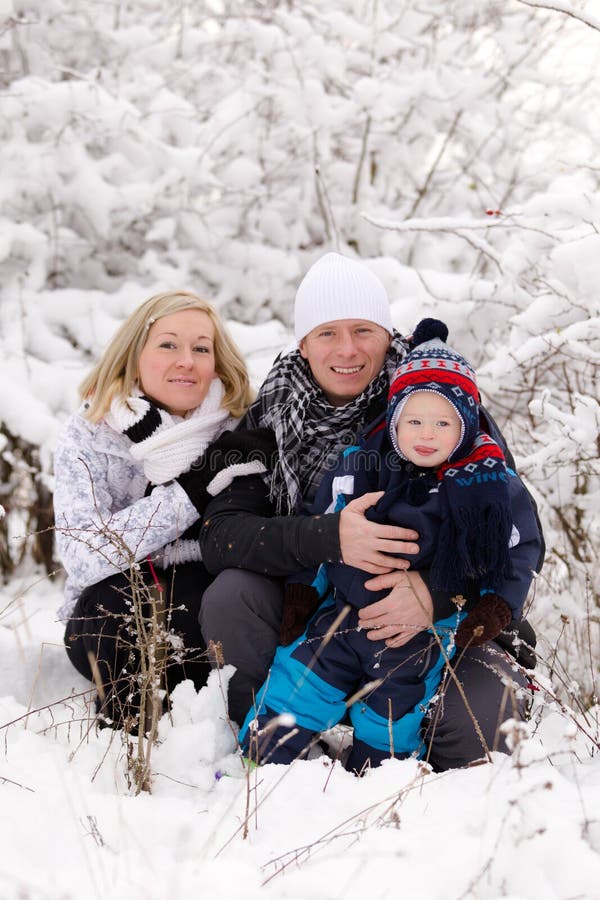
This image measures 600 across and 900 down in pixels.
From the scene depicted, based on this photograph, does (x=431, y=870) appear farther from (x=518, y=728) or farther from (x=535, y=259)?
(x=535, y=259)

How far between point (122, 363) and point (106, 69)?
9.76 feet

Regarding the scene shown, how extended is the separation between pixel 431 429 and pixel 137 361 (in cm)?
124

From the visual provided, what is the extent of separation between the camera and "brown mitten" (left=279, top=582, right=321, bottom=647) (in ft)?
7.82

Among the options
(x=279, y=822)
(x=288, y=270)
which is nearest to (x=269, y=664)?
(x=279, y=822)

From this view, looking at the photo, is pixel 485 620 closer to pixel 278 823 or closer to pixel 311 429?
pixel 278 823

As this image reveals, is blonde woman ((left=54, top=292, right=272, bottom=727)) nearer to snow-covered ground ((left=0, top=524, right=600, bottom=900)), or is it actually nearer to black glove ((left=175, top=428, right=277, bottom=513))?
black glove ((left=175, top=428, right=277, bottom=513))

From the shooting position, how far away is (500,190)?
528 cm

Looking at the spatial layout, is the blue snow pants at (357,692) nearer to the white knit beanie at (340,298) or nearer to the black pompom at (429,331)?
the black pompom at (429,331)

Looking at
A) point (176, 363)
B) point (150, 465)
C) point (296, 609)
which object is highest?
point (176, 363)

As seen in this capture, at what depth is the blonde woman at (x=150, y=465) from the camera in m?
2.63

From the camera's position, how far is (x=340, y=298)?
2.62m

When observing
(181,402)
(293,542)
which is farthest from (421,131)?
(293,542)

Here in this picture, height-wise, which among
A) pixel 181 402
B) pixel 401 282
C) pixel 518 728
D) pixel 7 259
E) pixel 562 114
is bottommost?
pixel 518 728

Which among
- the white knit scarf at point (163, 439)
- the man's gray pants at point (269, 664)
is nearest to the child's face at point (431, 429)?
the man's gray pants at point (269, 664)
